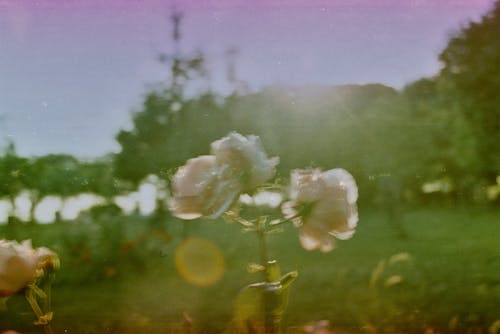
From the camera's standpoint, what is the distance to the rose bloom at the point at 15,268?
1046 mm

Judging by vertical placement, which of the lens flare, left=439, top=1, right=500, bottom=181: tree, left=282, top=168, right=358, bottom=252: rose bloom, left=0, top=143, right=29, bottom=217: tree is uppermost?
left=439, top=1, right=500, bottom=181: tree

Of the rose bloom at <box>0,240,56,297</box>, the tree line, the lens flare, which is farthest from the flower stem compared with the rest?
the lens flare

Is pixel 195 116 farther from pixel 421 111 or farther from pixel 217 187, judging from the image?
pixel 217 187

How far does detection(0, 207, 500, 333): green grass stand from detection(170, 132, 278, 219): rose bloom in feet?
5.63

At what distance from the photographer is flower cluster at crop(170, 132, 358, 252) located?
Result: 98 centimetres

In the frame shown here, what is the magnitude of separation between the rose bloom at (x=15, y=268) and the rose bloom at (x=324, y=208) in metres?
0.43

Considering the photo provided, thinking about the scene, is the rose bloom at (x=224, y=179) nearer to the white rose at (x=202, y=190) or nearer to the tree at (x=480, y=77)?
the white rose at (x=202, y=190)

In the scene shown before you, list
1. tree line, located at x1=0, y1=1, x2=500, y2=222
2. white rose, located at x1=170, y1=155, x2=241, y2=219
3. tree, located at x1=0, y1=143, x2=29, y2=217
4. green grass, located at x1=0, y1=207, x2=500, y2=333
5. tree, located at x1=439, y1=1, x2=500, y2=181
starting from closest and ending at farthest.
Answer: white rose, located at x1=170, y1=155, x2=241, y2=219
green grass, located at x1=0, y1=207, x2=500, y2=333
tree, located at x1=0, y1=143, x2=29, y2=217
tree line, located at x1=0, y1=1, x2=500, y2=222
tree, located at x1=439, y1=1, x2=500, y2=181

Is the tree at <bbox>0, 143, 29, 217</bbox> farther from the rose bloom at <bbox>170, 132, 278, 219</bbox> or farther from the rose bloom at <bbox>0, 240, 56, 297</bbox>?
the rose bloom at <bbox>170, 132, 278, 219</bbox>

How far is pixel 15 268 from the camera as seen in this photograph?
105 cm

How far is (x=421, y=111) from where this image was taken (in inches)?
471

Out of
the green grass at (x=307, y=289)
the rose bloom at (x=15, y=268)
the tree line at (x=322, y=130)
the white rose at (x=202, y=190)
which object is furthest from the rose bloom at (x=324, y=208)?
the tree line at (x=322, y=130)

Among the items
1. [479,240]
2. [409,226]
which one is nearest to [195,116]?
[479,240]

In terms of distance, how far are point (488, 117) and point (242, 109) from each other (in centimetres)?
636
